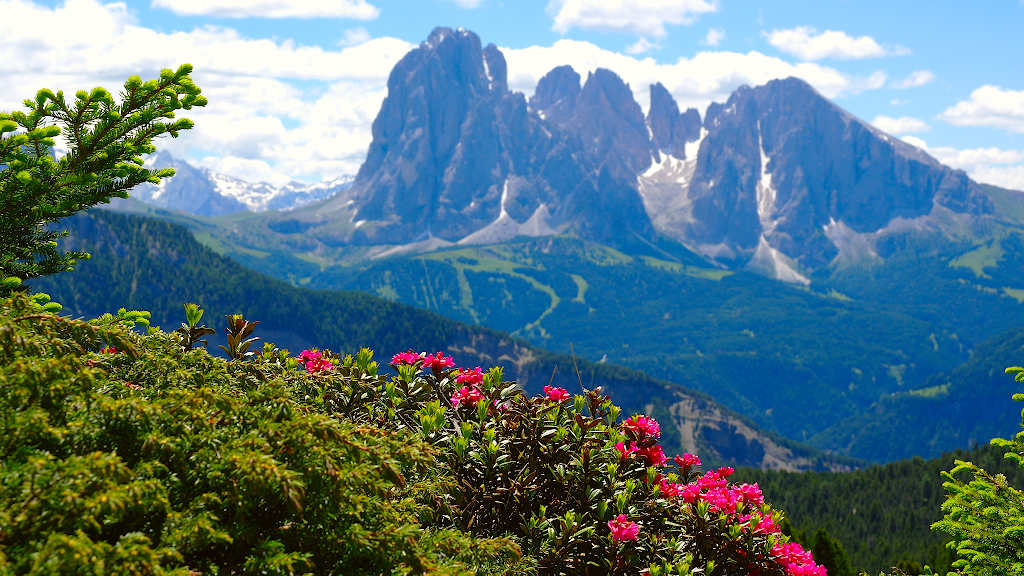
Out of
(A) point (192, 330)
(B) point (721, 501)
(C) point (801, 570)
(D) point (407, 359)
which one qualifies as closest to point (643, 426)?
(B) point (721, 501)

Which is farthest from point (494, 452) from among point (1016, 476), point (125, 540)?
point (1016, 476)

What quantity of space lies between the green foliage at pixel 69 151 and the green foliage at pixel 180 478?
13.0 feet

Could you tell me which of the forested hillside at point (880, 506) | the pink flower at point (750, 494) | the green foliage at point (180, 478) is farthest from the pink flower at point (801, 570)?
the forested hillside at point (880, 506)

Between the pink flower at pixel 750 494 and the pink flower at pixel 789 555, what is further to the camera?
the pink flower at pixel 750 494

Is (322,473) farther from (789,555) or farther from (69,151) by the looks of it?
(69,151)

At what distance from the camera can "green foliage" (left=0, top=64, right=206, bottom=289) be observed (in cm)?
1004

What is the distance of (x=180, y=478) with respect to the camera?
6.14 m

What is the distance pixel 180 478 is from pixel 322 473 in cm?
124

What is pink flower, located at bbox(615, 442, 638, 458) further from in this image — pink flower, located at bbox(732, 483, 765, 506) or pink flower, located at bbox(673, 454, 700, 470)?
pink flower, located at bbox(732, 483, 765, 506)

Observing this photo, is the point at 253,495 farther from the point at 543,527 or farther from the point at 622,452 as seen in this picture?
the point at 622,452

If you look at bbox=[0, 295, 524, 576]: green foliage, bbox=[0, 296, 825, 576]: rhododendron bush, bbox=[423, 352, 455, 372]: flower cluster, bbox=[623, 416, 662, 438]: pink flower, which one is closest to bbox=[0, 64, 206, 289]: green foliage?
bbox=[0, 296, 825, 576]: rhododendron bush

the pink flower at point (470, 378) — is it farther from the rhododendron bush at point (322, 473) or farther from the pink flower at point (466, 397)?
the pink flower at point (466, 397)

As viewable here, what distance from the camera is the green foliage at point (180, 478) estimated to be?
16.6 feet

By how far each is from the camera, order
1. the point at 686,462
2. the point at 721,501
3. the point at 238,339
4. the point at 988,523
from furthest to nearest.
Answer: the point at 988,523
the point at 686,462
the point at 238,339
the point at 721,501
